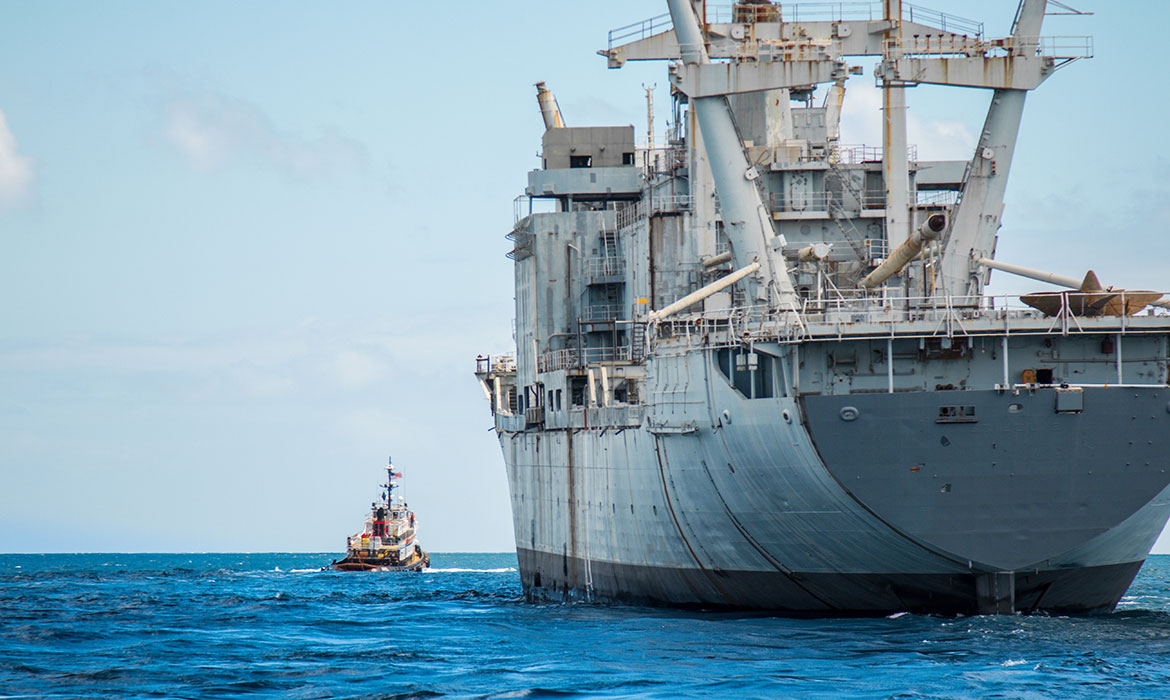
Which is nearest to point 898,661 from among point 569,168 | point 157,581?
point 569,168

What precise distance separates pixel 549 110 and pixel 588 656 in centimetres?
2838

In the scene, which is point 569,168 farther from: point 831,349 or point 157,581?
point 157,581

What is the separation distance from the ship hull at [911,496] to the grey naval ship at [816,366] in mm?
63

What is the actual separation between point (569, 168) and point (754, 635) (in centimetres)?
2349

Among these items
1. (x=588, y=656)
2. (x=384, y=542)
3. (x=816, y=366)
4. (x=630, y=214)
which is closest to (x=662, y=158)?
(x=630, y=214)

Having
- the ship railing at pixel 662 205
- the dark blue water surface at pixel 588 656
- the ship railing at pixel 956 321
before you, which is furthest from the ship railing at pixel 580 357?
the ship railing at pixel 956 321

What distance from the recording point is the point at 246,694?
2852 cm

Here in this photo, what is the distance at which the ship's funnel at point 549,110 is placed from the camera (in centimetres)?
5591

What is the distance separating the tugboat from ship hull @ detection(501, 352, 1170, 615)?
5425 centimetres

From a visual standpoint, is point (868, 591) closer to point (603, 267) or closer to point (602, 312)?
point (602, 312)

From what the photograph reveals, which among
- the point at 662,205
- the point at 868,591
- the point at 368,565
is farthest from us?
the point at 368,565

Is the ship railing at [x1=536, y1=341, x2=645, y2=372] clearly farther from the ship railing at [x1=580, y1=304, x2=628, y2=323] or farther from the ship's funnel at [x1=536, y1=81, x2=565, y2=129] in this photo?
the ship's funnel at [x1=536, y1=81, x2=565, y2=129]

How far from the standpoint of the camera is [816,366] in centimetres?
3381

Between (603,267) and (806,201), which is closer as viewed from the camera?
(806,201)
